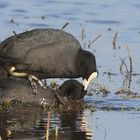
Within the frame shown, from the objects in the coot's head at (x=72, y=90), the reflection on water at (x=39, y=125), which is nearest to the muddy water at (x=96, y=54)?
the reflection on water at (x=39, y=125)

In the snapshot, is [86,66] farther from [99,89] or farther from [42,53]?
[42,53]

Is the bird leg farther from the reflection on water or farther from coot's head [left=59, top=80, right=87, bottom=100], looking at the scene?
the reflection on water

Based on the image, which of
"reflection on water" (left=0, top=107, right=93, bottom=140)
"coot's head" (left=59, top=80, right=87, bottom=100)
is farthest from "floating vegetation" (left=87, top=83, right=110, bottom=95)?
"reflection on water" (left=0, top=107, right=93, bottom=140)

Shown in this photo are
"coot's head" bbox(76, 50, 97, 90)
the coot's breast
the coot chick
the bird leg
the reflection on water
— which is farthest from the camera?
"coot's head" bbox(76, 50, 97, 90)

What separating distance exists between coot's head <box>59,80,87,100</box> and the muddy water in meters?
0.15

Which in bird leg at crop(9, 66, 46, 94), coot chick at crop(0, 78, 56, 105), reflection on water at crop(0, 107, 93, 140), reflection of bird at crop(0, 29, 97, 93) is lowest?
reflection on water at crop(0, 107, 93, 140)

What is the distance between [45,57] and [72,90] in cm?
59

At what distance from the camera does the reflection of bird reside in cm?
1329

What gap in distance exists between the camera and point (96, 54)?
15867 millimetres

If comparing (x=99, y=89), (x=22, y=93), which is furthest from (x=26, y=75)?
(x=99, y=89)

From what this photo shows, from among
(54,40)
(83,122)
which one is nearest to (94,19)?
(54,40)

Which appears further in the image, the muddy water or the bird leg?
the bird leg

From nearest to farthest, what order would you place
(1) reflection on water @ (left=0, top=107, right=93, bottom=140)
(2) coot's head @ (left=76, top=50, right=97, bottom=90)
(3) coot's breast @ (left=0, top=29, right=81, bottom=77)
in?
(1) reflection on water @ (left=0, top=107, right=93, bottom=140)
(3) coot's breast @ (left=0, top=29, right=81, bottom=77)
(2) coot's head @ (left=76, top=50, right=97, bottom=90)

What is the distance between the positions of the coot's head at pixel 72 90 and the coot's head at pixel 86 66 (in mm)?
192
